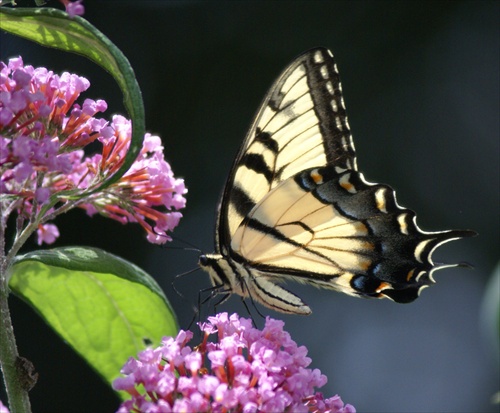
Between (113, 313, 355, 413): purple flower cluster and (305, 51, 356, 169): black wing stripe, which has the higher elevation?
(305, 51, 356, 169): black wing stripe

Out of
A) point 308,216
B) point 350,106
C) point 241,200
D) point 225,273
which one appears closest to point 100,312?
point 225,273

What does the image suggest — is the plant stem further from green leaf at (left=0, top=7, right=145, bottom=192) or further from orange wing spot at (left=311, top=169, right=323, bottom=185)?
orange wing spot at (left=311, top=169, right=323, bottom=185)

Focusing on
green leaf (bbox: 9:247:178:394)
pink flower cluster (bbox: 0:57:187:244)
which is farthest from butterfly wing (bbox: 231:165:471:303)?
green leaf (bbox: 9:247:178:394)

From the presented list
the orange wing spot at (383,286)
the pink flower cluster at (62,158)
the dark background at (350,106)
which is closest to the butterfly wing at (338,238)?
the orange wing spot at (383,286)

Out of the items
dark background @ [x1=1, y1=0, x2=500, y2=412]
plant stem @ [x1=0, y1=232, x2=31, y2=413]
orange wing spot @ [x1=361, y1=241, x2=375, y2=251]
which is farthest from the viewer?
dark background @ [x1=1, y1=0, x2=500, y2=412]

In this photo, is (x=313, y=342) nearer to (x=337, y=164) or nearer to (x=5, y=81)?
(x=337, y=164)

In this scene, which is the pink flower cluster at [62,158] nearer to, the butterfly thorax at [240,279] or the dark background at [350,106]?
the butterfly thorax at [240,279]

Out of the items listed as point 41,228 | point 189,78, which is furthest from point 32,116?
point 189,78
